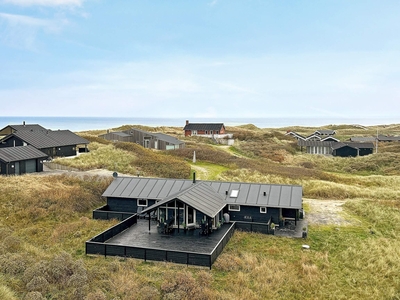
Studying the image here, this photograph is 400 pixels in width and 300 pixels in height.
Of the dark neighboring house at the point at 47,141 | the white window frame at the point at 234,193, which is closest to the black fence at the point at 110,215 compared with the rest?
the white window frame at the point at 234,193

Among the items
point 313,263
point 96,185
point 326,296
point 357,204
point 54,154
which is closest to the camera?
point 326,296

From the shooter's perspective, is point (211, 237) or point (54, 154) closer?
point (211, 237)

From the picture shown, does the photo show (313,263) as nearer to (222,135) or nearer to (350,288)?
(350,288)

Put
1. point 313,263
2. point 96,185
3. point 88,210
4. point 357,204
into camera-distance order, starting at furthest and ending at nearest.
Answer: point 96,185
point 357,204
point 88,210
point 313,263

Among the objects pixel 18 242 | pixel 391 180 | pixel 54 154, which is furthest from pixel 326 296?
pixel 54 154

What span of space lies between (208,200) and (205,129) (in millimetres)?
62773

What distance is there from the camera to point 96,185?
1289 inches

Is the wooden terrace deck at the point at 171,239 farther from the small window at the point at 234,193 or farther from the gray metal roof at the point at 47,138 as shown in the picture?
the gray metal roof at the point at 47,138

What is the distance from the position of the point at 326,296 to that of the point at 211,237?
8194 mm

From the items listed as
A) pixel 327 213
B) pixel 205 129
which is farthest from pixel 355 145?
pixel 327 213

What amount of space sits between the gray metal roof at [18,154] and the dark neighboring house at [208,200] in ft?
51.6

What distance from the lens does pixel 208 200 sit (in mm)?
23141

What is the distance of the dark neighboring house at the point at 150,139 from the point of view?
61281mm

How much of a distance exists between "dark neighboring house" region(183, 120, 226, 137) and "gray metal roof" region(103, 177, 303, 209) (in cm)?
5594
